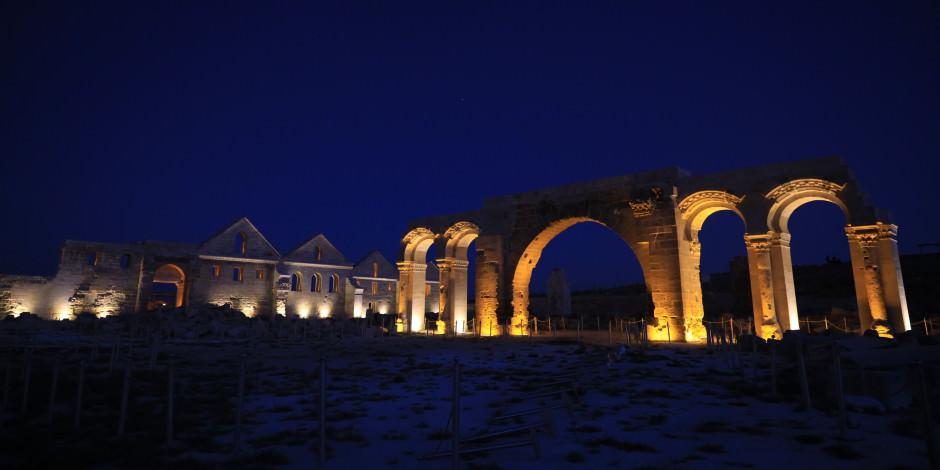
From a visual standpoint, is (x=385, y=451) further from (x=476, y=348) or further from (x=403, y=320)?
(x=403, y=320)

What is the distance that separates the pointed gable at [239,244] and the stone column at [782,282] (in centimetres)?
2768

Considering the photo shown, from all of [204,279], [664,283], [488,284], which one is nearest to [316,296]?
[204,279]

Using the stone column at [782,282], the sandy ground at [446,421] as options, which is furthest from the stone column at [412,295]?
the stone column at [782,282]

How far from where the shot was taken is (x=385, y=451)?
448cm

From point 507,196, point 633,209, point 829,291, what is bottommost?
point 829,291

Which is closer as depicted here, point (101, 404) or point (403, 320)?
point (101, 404)

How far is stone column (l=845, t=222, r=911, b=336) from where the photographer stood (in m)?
11.8

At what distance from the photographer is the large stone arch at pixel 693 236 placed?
14820mm

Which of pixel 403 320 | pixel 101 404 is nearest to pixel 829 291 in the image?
pixel 403 320

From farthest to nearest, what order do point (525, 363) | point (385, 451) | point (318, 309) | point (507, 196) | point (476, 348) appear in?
point (318, 309) < point (507, 196) < point (476, 348) < point (525, 363) < point (385, 451)

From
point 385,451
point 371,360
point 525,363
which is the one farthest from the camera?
point 371,360

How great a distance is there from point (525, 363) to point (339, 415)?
5380 millimetres

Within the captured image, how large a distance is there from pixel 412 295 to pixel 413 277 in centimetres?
87

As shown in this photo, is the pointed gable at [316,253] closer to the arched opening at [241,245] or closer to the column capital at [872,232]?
the arched opening at [241,245]
